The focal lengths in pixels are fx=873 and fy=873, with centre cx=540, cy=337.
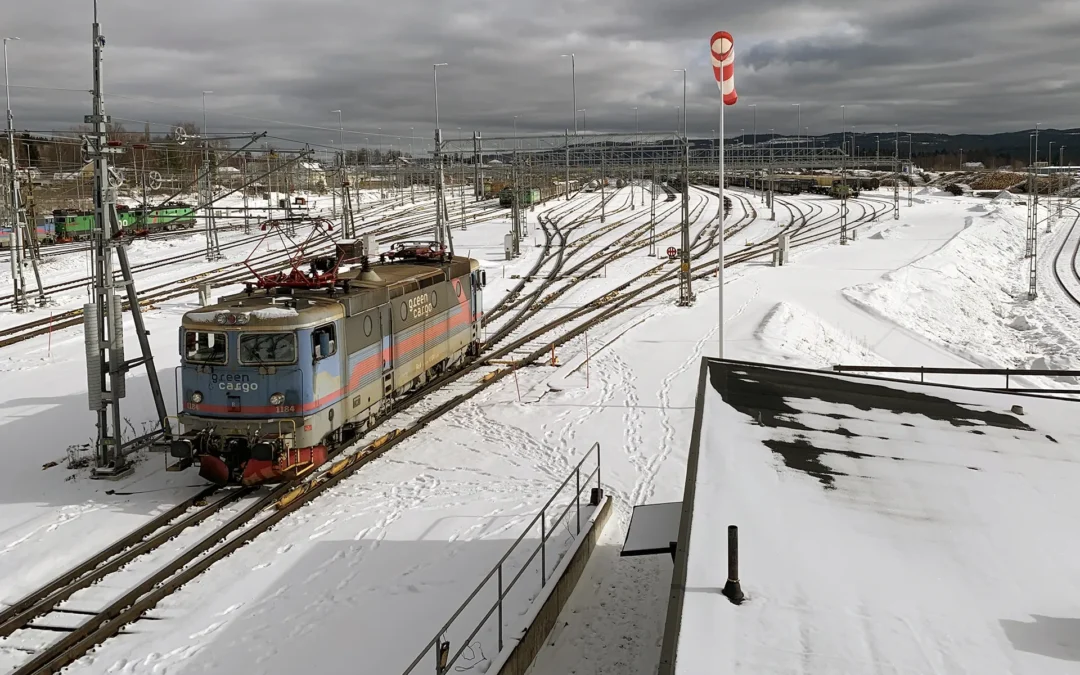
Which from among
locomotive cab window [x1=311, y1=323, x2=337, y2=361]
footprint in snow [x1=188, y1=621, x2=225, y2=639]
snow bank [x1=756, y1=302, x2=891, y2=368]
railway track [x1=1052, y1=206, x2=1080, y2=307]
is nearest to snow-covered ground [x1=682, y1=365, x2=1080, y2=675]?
footprint in snow [x1=188, y1=621, x2=225, y2=639]

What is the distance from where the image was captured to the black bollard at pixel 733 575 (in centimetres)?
730

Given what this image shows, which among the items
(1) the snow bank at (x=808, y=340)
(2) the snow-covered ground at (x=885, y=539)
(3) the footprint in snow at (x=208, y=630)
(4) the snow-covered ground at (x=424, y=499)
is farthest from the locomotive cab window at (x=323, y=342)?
(1) the snow bank at (x=808, y=340)

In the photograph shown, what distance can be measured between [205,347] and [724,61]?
12987 millimetres

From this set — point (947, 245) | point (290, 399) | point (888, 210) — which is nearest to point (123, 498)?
point (290, 399)

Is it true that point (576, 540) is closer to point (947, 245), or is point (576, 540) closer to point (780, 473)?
point (780, 473)

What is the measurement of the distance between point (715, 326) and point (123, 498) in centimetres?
2127

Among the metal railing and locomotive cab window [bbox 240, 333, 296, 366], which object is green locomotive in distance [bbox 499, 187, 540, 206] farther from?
the metal railing

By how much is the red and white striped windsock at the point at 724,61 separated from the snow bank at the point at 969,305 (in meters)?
16.9

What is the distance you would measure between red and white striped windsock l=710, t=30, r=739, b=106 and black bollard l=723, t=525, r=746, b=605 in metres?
14.8

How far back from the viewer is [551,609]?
11344 mm

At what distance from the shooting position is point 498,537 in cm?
1385

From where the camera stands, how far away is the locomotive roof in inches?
587

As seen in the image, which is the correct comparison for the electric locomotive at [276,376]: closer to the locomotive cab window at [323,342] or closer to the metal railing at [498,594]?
the locomotive cab window at [323,342]

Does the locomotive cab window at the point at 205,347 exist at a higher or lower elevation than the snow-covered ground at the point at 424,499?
higher
